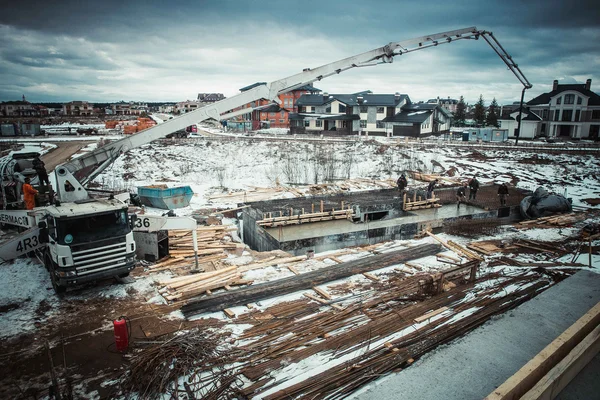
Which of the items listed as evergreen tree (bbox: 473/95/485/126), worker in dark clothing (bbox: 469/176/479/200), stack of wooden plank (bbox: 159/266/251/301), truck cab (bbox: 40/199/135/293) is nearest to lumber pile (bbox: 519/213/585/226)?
worker in dark clothing (bbox: 469/176/479/200)

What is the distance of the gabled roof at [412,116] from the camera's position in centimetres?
4770

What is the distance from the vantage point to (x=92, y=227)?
353 inches

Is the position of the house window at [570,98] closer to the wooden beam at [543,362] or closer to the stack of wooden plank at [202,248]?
the stack of wooden plank at [202,248]

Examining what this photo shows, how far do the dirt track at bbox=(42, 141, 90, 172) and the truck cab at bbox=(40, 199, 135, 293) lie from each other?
1972 centimetres

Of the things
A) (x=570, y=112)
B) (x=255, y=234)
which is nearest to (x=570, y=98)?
(x=570, y=112)

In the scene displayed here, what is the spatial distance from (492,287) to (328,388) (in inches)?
235

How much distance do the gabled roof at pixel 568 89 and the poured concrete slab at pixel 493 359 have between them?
48.6 m

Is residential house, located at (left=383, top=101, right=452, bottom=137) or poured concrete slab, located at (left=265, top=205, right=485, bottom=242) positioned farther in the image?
residential house, located at (left=383, top=101, right=452, bottom=137)

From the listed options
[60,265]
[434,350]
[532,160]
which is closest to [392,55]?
[434,350]

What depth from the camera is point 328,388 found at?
18.8 feet

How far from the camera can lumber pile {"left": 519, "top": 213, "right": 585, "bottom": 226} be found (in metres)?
16.0

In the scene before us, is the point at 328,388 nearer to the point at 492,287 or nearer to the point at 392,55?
the point at 492,287

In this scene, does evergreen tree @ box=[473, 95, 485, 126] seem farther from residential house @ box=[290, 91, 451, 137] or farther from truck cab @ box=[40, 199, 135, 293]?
truck cab @ box=[40, 199, 135, 293]

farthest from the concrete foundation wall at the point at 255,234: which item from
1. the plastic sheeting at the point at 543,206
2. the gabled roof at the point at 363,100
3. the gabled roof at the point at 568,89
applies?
the gabled roof at the point at 568,89
